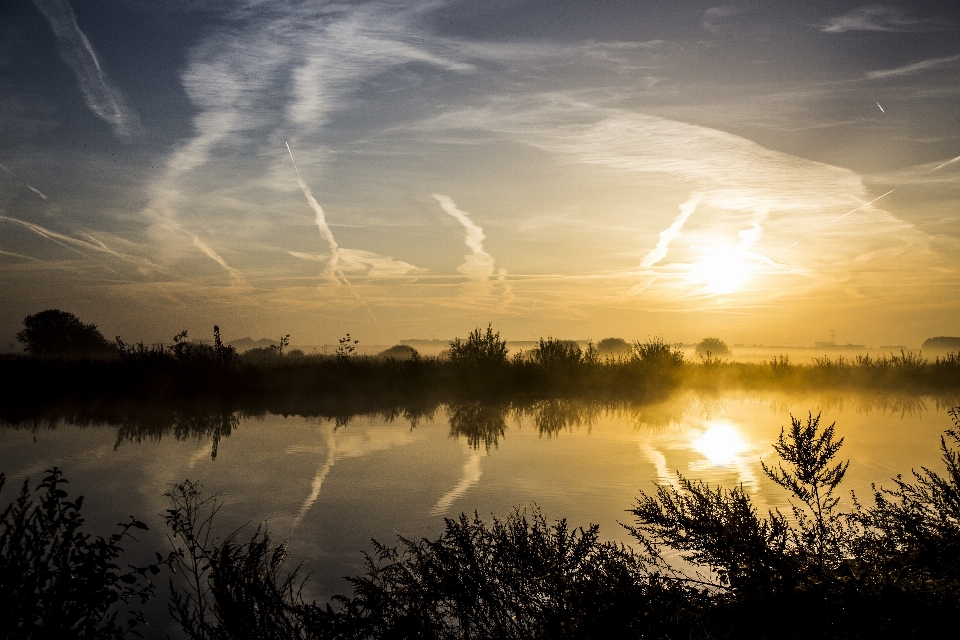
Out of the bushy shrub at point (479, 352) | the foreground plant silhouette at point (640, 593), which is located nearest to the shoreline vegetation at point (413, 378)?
the bushy shrub at point (479, 352)

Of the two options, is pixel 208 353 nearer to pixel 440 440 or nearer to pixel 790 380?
pixel 440 440

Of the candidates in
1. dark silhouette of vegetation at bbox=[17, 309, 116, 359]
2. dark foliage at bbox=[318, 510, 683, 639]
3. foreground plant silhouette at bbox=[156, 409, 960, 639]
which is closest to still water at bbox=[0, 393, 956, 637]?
foreground plant silhouette at bbox=[156, 409, 960, 639]

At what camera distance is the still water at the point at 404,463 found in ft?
19.7

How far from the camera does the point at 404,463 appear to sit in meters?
8.85

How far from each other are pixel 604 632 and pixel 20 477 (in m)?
7.46

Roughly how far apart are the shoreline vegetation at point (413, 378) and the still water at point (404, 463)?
3.32 m

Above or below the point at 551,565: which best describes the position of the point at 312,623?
below

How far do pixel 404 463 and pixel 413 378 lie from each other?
1172cm

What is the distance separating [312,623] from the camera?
312 centimetres

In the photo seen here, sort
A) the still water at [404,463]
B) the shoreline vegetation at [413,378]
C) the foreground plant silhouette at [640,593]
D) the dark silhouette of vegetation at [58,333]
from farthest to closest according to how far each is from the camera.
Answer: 1. the dark silhouette of vegetation at [58,333]
2. the shoreline vegetation at [413,378]
3. the still water at [404,463]
4. the foreground plant silhouette at [640,593]

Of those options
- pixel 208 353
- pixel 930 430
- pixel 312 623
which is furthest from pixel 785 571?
pixel 208 353

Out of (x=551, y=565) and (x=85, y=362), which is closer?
(x=551, y=565)

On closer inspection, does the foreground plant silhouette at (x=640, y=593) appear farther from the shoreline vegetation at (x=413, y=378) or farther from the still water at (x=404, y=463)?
the shoreline vegetation at (x=413, y=378)

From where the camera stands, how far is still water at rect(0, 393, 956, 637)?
5992mm
